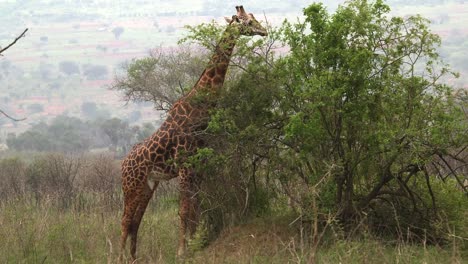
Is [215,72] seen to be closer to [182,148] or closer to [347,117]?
[182,148]

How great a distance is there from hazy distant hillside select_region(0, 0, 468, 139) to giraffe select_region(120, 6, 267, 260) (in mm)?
60842

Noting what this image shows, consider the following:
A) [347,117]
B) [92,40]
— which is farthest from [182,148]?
[92,40]

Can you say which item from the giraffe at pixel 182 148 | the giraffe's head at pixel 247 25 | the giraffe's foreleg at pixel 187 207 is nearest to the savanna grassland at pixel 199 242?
the giraffe's foreleg at pixel 187 207

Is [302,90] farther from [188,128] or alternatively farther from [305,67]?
[188,128]

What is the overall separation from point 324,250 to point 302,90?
1659 mm

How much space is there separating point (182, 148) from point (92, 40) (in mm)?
127970

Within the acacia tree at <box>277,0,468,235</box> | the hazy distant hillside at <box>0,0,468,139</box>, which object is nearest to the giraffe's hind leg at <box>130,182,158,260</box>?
A: the acacia tree at <box>277,0,468,235</box>

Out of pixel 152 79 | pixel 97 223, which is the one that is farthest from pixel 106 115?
pixel 97 223

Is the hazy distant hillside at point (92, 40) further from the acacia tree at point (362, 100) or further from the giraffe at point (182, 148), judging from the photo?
the acacia tree at point (362, 100)

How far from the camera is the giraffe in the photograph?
28.9 ft

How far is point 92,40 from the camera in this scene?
13375 cm

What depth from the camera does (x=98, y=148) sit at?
61844 millimetres

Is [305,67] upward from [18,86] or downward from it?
upward

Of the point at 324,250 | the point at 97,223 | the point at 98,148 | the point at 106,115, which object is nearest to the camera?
the point at 324,250
